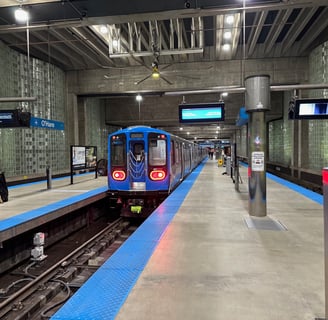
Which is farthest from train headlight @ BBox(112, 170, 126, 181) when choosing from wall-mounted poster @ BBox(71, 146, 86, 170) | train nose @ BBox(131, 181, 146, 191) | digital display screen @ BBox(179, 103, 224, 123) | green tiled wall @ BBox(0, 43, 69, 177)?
green tiled wall @ BBox(0, 43, 69, 177)

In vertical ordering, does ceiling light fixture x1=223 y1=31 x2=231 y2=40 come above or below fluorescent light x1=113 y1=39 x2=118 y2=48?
above

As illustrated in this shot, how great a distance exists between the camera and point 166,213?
590 cm

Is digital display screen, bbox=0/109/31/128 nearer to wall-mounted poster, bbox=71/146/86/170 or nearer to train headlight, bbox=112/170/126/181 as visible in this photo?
wall-mounted poster, bbox=71/146/86/170

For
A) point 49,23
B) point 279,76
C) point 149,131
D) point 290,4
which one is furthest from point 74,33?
point 279,76

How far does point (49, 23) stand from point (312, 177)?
11639 millimetres

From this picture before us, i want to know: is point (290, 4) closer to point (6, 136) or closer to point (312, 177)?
point (312, 177)

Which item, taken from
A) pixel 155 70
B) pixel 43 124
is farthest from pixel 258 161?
pixel 43 124

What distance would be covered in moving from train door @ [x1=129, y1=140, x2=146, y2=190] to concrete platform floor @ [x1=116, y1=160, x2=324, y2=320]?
333 centimetres

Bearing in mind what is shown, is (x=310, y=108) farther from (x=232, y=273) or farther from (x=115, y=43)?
(x=115, y=43)

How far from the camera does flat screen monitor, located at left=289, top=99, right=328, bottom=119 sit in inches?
274

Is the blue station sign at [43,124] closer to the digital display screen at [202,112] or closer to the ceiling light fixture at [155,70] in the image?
the ceiling light fixture at [155,70]

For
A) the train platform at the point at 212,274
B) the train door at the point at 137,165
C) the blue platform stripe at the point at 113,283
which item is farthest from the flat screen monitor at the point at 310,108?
the blue platform stripe at the point at 113,283

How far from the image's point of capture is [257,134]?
5.21 metres

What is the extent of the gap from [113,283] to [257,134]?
3.72 m
